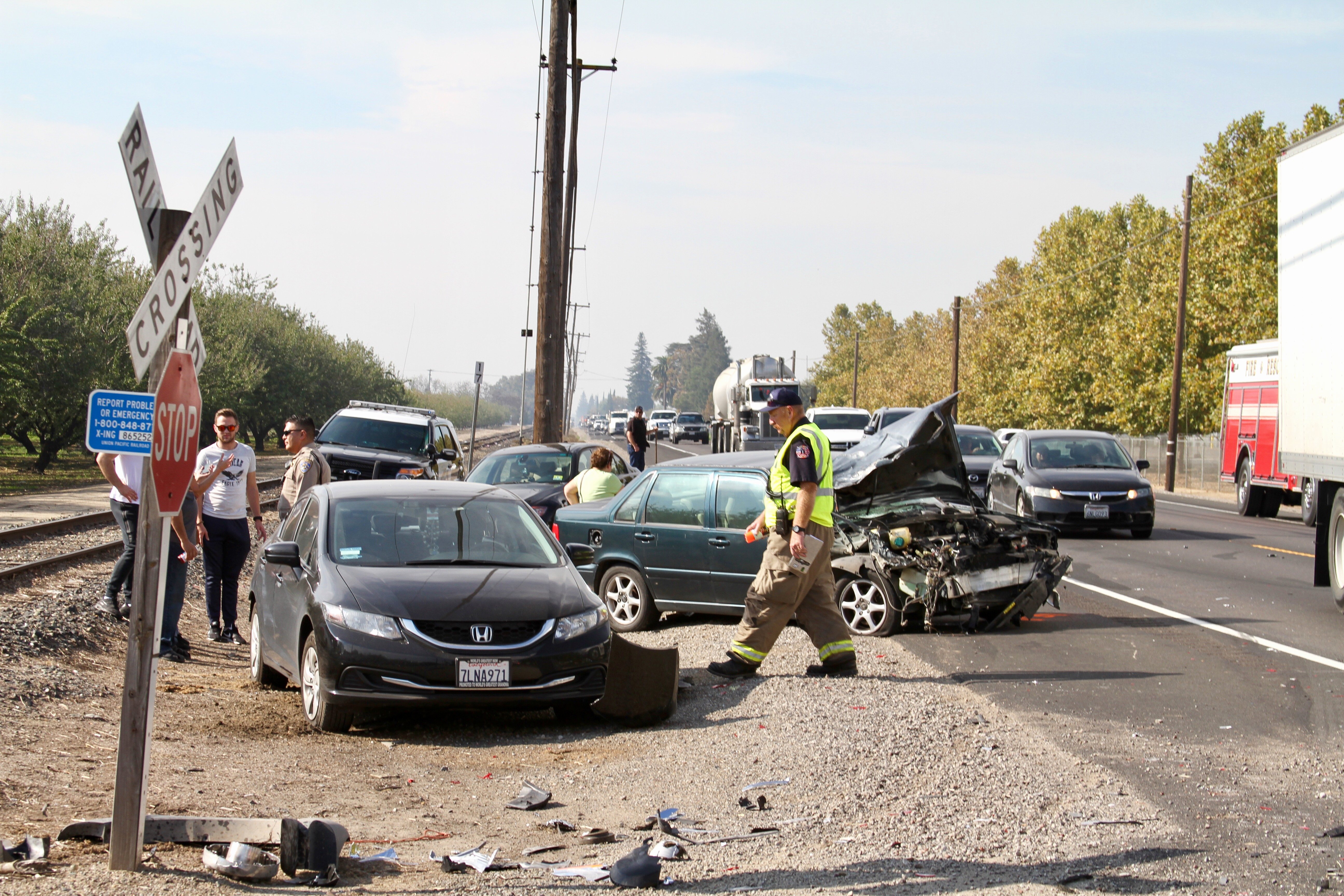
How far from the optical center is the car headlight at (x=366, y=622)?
7449mm

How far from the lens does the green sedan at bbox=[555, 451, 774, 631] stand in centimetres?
1099

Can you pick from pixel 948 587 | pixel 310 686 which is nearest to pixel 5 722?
pixel 310 686

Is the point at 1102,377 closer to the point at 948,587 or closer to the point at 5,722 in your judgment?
the point at 948,587

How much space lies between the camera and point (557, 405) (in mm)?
21453

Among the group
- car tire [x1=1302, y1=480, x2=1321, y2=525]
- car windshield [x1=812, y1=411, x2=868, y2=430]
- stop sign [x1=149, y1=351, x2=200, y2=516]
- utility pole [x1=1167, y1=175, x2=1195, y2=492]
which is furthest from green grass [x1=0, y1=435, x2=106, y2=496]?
utility pole [x1=1167, y1=175, x2=1195, y2=492]

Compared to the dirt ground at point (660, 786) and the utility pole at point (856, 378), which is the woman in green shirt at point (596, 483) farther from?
the utility pole at point (856, 378)

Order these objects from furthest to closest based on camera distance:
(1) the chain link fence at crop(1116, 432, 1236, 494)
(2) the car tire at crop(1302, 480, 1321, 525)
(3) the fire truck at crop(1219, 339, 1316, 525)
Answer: (1) the chain link fence at crop(1116, 432, 1236, 494)
(3) the fire truck at crop(1219, 339, 1316, 525)
(2) the car tire at crop(1302, 480, 1321, 525)

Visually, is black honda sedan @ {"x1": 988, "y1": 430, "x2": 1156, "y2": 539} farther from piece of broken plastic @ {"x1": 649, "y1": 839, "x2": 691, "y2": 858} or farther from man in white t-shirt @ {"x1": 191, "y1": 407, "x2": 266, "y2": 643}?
piece of broken plastic @ {"x1": 649, "y1": 839, "x2": 691, "y2": 858}

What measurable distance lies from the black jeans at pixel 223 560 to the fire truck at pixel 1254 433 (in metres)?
19.2

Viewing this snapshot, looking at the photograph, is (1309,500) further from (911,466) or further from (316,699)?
(316,699)

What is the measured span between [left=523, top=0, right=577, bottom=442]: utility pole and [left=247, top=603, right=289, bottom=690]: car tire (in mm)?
9888

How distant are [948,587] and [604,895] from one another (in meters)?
6.41

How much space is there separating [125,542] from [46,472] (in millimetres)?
28372

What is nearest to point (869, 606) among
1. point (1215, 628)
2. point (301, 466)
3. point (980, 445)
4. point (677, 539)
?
point (677, 539)
